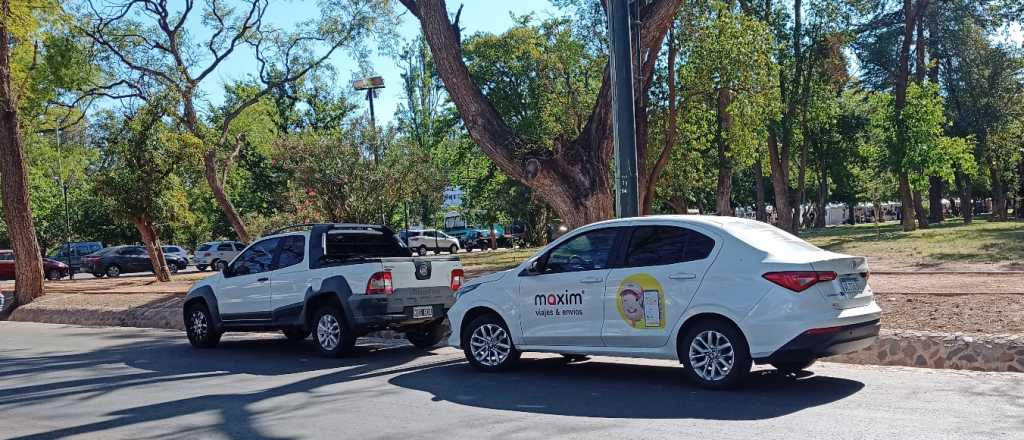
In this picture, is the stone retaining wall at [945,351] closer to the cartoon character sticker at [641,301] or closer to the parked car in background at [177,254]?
the cartoon character sticker at [641,301]

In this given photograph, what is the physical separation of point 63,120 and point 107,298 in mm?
14124

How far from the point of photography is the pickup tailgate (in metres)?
11.1

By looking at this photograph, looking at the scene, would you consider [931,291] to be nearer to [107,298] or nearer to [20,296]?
[107,298]

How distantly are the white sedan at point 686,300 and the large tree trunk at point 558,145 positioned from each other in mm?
4917

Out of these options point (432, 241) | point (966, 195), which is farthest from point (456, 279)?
point (966, 195)

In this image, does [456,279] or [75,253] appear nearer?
[456,279]

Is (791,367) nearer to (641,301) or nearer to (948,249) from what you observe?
(641,301)

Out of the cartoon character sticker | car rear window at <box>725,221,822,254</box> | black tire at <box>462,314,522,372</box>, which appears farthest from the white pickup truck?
car rear window at <box>725,221,822,254</box>

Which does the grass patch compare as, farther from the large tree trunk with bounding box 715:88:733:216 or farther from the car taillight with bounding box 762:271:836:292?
the car taillight with bounding box 762:271:836:292

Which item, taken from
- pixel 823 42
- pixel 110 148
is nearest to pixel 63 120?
pixel 110 148

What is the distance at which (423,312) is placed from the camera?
37.0ft

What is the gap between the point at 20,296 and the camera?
2233 cm

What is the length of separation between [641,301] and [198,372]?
221 inches

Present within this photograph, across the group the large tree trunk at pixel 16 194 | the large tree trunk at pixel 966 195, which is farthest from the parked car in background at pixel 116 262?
the large tree trunk at pixel 966 195
